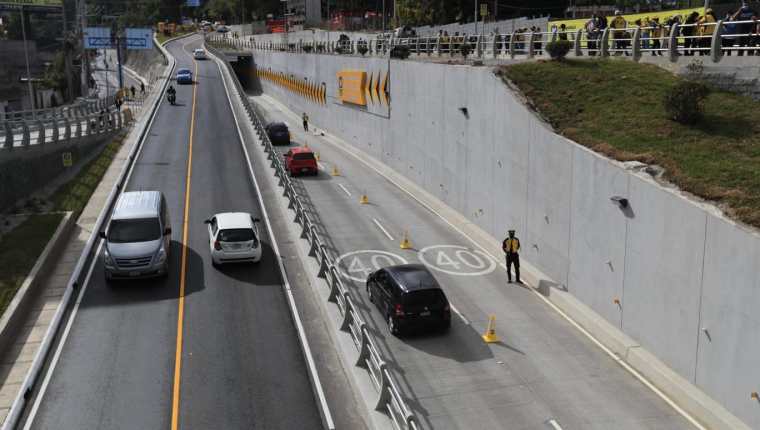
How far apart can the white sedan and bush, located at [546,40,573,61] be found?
17.1 meters

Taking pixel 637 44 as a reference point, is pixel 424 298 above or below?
below

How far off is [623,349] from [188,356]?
11.8 metres

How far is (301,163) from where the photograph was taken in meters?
44.1

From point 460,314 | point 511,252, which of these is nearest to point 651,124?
point 511,252

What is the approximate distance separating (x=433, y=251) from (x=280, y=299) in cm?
941

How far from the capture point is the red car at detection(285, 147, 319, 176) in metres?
44.1

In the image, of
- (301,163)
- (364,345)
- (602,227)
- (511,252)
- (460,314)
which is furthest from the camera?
(301,163)

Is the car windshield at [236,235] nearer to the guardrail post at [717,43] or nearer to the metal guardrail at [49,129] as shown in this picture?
the metal guardrail at [49,129]

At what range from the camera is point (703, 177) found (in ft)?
58.8

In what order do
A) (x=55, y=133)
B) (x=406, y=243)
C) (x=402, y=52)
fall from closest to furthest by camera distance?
(x=406, y=243)
(x=55, y=133)
(x=402, y=52)

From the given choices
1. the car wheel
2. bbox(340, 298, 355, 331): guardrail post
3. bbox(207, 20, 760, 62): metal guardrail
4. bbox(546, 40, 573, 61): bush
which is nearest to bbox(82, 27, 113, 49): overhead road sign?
bbox(207, 20, 760, 62): metal guardrail

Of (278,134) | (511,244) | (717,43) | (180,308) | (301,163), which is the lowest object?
(180,308)

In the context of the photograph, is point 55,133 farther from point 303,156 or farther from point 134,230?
point 134,230

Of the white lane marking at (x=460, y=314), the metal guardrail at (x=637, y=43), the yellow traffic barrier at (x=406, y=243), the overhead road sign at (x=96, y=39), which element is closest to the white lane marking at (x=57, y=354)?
the white lane marking at (x=460, y=314)
